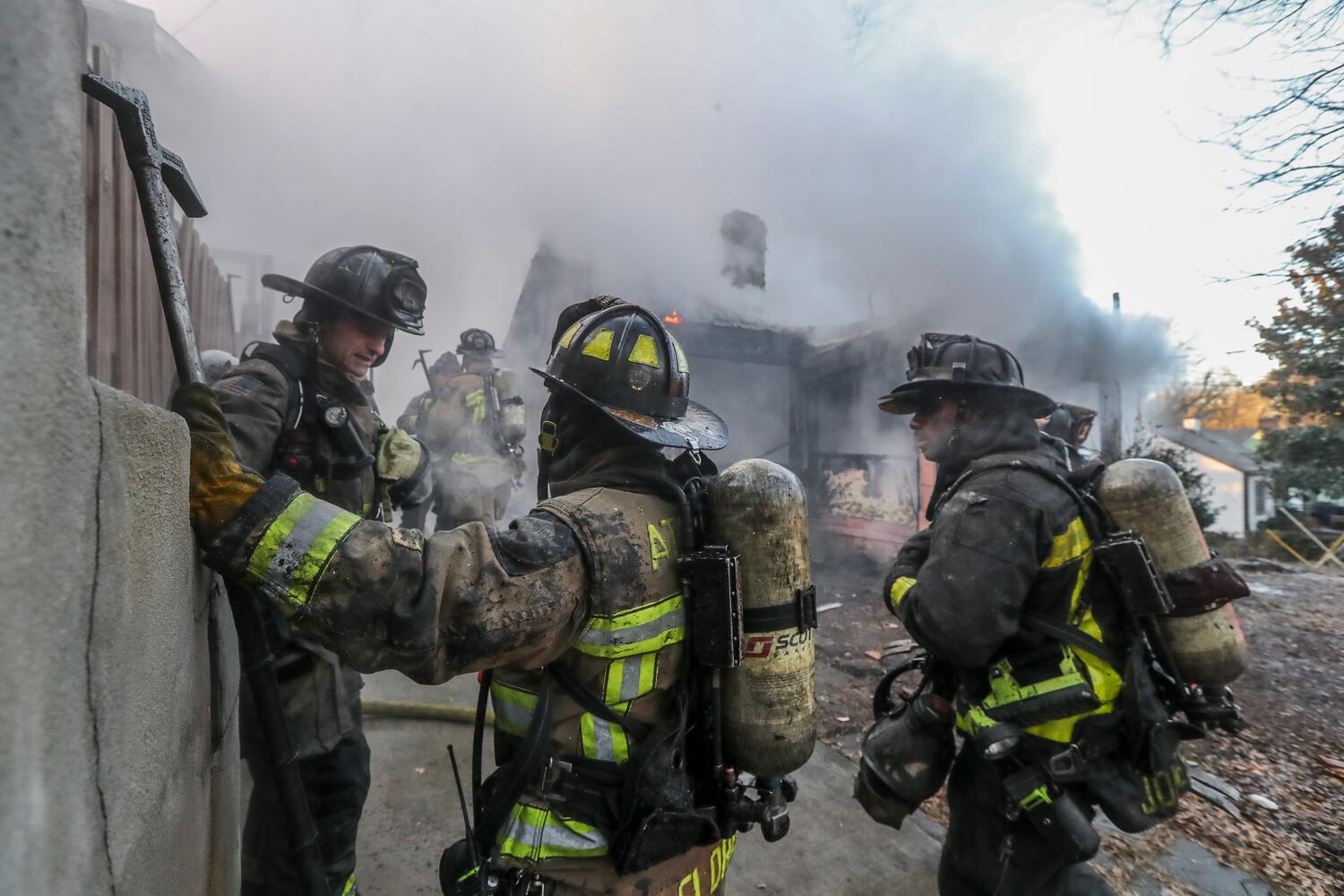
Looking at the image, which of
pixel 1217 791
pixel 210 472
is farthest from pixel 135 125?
pixel 1217 791

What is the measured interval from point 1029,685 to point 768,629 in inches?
44.5

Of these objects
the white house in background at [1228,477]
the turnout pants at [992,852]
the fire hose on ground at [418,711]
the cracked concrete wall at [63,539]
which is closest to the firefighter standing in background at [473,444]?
the fire hose on ground at [418,711]

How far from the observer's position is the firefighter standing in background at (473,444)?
5.83 metres

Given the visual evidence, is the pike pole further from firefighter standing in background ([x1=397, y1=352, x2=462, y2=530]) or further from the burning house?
the burning house

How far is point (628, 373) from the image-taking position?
1.71 meters

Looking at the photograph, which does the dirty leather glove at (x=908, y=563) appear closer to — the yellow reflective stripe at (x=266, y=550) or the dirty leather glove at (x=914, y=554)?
the dirty leather glove at (x=914, y=554)

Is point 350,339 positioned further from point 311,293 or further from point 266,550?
point 266,550

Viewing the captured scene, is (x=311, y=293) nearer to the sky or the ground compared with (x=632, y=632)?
nearer to the sky

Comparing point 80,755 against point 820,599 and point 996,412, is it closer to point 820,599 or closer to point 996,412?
point 996,412

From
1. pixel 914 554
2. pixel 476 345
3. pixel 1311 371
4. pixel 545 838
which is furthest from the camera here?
pixel 1311 371

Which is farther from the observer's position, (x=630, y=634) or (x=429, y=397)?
(x=429, y=397)

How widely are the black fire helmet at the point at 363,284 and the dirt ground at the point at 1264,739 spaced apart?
3.57 meters

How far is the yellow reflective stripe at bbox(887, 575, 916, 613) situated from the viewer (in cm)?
240

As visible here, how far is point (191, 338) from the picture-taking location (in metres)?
1.14
